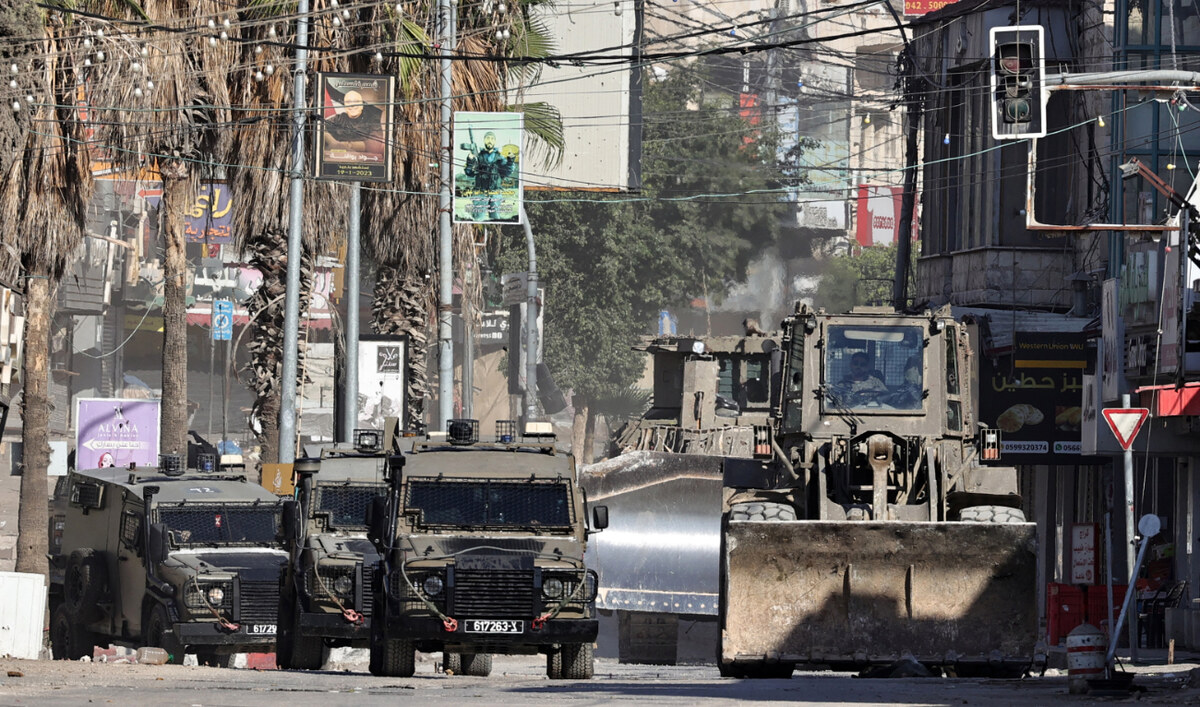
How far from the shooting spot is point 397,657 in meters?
17.0

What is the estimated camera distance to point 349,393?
27.4m

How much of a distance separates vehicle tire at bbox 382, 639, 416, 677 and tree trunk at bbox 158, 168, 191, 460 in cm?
1084

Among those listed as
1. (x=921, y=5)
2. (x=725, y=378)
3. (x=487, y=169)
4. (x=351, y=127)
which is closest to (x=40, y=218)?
(x=351, y=127)

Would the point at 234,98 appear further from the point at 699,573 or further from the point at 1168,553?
the point at 1168,553

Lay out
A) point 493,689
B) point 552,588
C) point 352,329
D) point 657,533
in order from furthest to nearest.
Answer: point 352,329, point 657,533, point 552,588, point 493,689

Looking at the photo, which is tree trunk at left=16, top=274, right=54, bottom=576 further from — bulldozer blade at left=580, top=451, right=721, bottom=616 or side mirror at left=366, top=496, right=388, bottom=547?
side mirror at left=366, top=496, right=388, bottom=547

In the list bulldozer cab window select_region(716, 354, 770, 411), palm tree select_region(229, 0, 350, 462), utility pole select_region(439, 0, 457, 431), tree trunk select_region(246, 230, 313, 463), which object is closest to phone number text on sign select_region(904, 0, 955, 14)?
bulldozer cab window select_region(716, 354, 770, 411)

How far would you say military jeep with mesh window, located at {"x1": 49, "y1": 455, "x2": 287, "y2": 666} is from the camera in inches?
805

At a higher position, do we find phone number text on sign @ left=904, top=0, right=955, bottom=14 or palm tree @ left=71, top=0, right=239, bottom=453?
phone number text on sign @ left=904, top=0, right=955, bottom=14

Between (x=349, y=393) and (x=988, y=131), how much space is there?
17312mm

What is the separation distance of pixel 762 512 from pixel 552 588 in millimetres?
1917

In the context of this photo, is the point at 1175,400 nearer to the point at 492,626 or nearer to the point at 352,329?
the point at 352,329

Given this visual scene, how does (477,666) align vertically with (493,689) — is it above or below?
below

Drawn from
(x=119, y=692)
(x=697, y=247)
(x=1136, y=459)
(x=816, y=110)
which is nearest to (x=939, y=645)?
(x=119, y=692)
